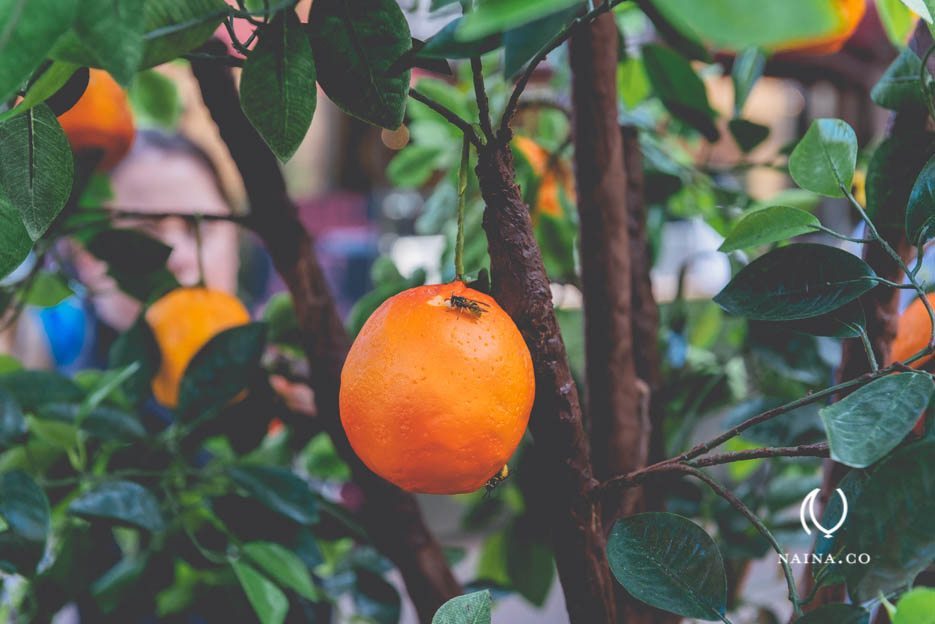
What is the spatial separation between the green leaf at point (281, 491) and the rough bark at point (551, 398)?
8.0 inches

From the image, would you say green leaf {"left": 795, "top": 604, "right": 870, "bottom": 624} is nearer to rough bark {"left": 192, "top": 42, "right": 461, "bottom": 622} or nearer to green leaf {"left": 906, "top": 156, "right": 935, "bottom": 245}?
green leaf {"left": 906, "top": 156, "right": 935, "bottom": 245}

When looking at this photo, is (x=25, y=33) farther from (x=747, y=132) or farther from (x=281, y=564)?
(x=747, y=132)

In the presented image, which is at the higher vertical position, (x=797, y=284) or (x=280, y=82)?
(x=280, y=82)

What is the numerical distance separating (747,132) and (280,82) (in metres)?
0.50

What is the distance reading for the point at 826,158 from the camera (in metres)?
0.36

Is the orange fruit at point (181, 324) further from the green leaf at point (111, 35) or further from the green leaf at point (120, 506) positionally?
the green leaf at point (111, 35)

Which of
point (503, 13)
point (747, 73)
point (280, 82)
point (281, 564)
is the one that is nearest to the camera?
point (503, 13)

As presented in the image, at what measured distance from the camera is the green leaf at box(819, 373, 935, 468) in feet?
0.85

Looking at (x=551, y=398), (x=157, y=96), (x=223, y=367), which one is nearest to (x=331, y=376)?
(x=223, y=367)

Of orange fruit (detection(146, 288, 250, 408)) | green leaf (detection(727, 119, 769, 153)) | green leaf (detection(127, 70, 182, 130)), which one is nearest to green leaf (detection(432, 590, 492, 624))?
orange fruit (detection(146, 288, 250, 408))

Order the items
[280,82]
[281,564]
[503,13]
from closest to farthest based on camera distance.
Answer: [503,13] → [280,82] → [281,564]

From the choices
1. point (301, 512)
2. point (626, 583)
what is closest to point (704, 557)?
point (626, 583)

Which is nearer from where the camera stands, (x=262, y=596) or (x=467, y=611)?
(x=467, y=611)

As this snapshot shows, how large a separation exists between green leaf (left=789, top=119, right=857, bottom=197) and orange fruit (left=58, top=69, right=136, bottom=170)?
0.48m
